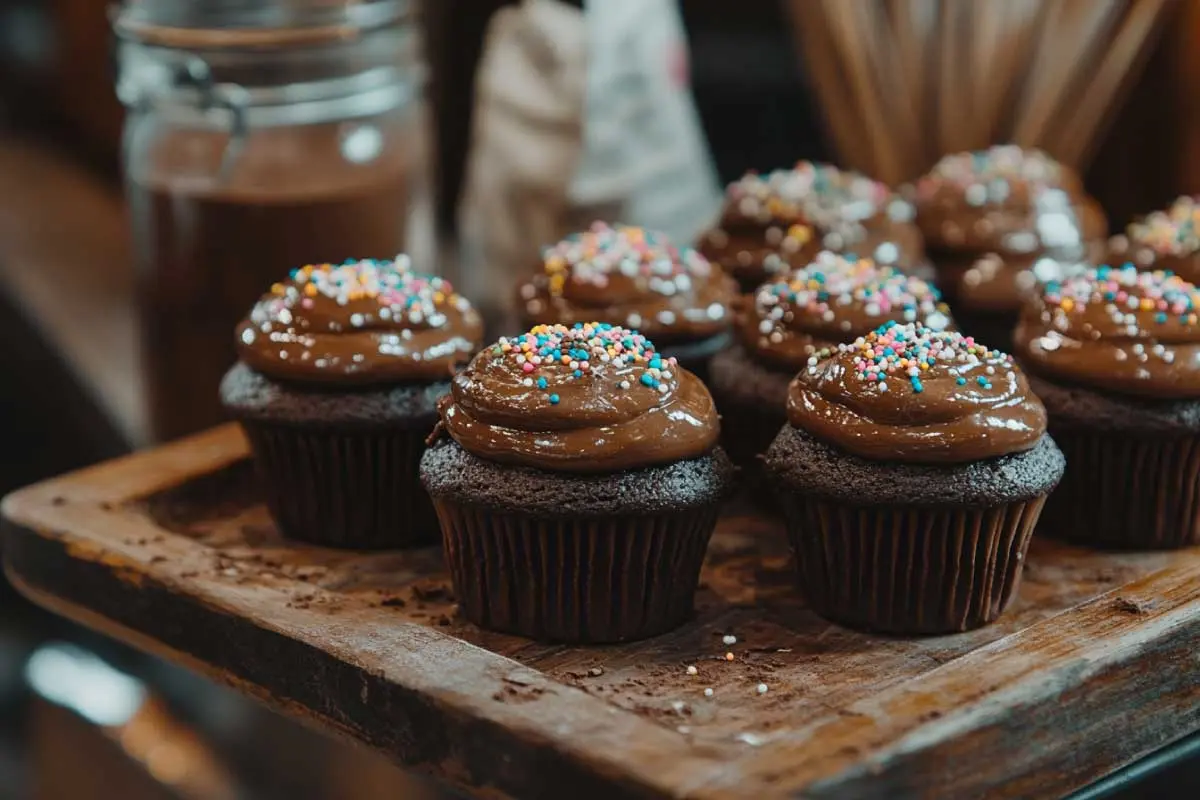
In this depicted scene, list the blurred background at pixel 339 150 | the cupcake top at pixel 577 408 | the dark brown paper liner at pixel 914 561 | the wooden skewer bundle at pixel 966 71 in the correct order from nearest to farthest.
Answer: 1. the cupcake top at pixel 577 408
2. the dark brown paper liner at pixel 914 561
3. the blurred background at pixel 339 150
4. the wooden skewer bundle at pixel 966 71

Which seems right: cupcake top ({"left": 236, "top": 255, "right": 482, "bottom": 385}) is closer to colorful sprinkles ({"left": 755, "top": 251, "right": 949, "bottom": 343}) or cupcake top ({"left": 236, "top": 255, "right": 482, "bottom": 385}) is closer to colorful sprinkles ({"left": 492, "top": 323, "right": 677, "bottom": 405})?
colorful sprinkles ({"left": 492, "top": 323, "right": 677, "bottom": 405})

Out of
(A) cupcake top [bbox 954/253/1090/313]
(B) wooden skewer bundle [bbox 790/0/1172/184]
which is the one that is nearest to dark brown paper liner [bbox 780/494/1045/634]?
(A) cupcake top [bbox 954/253/1090/313]

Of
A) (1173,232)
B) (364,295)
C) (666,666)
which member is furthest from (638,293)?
(1173,232)

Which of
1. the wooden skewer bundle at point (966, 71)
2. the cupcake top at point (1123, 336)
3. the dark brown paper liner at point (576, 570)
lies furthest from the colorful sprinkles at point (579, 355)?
the wooden skewer bundle at point (966, 71)

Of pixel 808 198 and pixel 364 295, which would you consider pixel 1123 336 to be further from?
pixel 364 295

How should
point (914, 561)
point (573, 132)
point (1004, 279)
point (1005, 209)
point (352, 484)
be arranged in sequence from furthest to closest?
point (573, 132) < point (1005, 209) < point (1004, 279) < point (352, 484) < point (914, 561)

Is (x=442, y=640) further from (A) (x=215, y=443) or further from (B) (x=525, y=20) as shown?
(B) (x=525, y=20)

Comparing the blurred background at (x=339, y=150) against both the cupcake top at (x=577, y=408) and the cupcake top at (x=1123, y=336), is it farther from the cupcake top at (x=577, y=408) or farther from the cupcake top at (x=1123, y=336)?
the cupcake top at (x=577, y=408)

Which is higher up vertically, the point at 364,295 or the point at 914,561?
the point at 364,295
